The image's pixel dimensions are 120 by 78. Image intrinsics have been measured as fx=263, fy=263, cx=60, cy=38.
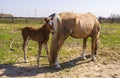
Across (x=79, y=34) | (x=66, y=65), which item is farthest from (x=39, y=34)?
(x=66, y=65)

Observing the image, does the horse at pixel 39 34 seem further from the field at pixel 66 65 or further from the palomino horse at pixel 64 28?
the field at pixel 66 65

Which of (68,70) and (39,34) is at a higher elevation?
(39,34)

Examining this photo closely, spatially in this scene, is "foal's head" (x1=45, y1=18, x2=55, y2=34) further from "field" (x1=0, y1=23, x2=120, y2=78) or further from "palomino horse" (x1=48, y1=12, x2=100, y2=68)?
"field" (x1=0, y1=23, x2=120, y2=78)

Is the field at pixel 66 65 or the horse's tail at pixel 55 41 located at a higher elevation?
the horse's tail at pixel 55 41

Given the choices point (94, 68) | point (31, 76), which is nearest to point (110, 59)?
point (94, 68)

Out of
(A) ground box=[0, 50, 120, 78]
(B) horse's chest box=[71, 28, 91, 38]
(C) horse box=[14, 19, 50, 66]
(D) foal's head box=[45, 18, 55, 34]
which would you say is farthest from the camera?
(B) horse's chest box=[71, 28, 91, 38]

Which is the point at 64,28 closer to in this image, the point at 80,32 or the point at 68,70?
the point at 80,32

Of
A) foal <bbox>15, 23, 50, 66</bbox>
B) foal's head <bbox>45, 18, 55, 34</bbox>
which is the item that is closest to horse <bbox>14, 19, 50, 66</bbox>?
foal <bbox>15, 23, 50, 66</bbox>

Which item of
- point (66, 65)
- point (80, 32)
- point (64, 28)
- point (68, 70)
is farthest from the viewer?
point (66, 65)

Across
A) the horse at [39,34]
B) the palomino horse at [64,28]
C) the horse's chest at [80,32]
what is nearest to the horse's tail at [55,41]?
the palomino horse at [64,28]

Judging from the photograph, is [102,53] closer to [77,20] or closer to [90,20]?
[90,20]

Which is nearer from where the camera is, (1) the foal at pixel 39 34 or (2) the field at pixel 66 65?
(2) the field at pixel 66 65

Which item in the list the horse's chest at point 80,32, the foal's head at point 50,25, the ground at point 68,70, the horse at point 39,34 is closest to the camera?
the ground at point 68,70

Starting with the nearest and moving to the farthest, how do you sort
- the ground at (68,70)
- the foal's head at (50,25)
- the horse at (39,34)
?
the ground at (68,70)
the foal's head at (50,25)
the horse at (39,34)
